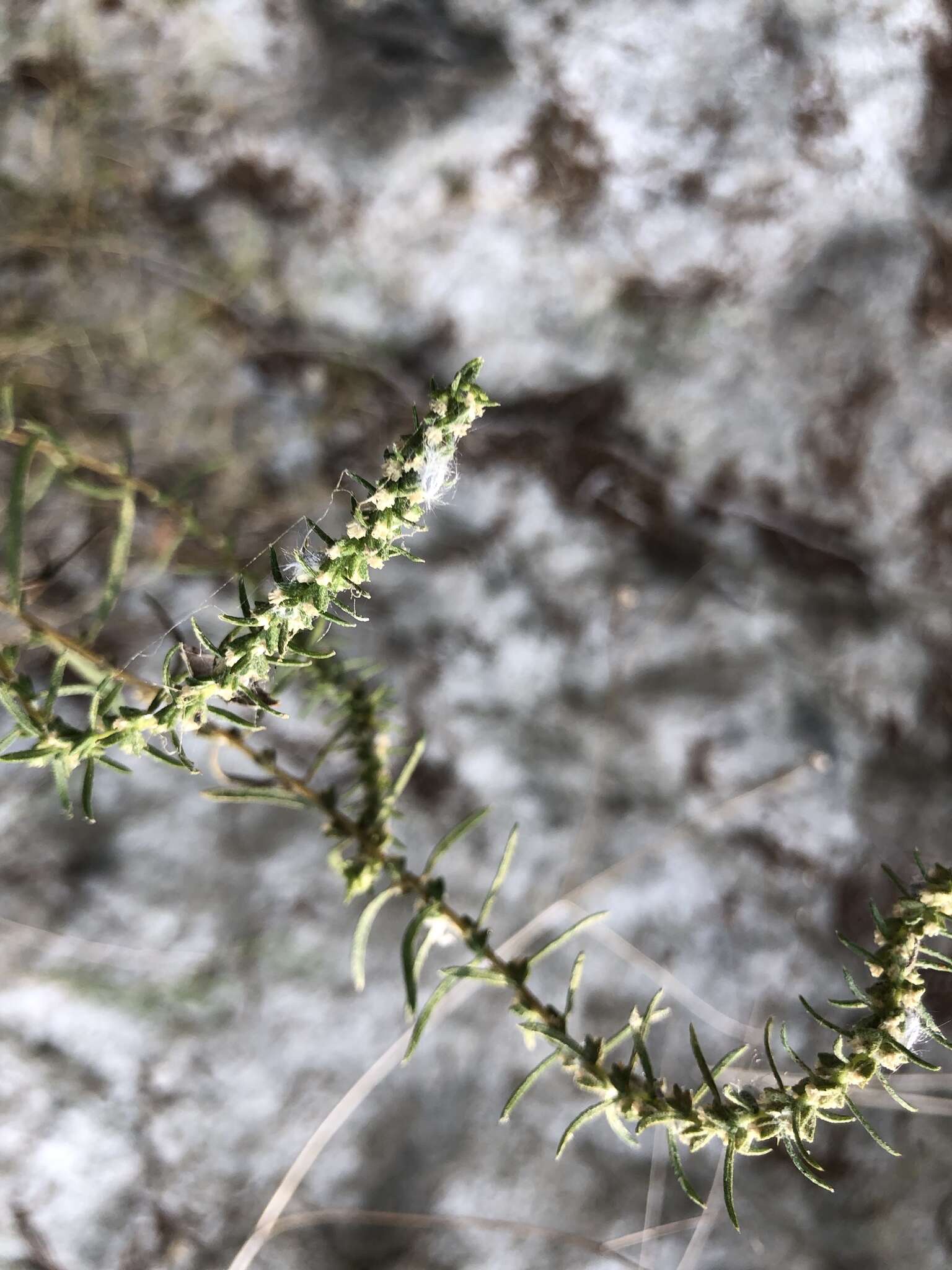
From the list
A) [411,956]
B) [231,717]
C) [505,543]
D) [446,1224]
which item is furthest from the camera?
[505,543]

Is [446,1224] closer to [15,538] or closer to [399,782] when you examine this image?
[399,782]

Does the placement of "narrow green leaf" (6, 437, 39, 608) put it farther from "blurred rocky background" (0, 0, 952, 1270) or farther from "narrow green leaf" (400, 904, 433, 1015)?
"narrow green leaf" (400, 904, 433, 1015)

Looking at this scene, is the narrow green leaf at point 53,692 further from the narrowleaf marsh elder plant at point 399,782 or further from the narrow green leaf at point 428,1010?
the narrow green leaf at point 428,1010

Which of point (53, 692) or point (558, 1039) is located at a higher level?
point (53, 692)

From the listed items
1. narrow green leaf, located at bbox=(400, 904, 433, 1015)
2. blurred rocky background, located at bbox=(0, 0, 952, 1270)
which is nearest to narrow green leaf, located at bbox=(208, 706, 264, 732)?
narrow green leaf, located at bbox=(400, 904, 433, 1015)

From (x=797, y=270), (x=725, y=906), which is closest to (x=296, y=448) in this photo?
(x=797, y=270)

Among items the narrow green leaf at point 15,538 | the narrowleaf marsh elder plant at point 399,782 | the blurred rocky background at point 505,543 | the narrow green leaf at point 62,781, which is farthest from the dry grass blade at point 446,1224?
the narrow green leaf at point 15,538

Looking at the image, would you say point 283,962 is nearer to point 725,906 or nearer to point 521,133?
point 725,906

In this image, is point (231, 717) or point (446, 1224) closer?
point (231, 717)

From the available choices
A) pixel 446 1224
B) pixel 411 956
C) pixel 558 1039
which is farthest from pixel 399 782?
pixel 446 1224
